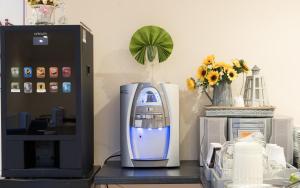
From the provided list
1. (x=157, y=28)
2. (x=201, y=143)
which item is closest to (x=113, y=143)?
(x=201, y=143)

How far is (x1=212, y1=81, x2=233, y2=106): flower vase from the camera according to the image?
248cm

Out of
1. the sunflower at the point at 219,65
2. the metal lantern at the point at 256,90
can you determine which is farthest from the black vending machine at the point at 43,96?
the metal lantern at the point at 256,90

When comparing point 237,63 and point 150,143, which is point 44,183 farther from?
point 237,63

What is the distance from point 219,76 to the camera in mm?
2443

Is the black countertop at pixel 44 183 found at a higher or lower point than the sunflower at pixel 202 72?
lower

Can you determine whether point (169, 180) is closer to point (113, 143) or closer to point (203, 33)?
point (113, 143)

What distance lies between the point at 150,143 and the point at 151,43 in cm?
68

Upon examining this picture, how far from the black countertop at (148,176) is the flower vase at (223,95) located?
1.47 feet

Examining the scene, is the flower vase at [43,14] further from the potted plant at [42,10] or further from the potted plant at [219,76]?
the potted plant at [219,76]

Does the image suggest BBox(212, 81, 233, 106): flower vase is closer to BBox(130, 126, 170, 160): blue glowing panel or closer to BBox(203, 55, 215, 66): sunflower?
BBox(203, 55, 215, 66): sunflower

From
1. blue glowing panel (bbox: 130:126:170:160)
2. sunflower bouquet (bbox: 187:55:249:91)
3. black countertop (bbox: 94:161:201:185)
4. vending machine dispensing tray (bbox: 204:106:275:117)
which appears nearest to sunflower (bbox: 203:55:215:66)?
sunflower bouquet (bbox: 187:55:249:91)

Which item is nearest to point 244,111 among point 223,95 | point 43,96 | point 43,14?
point 223,95

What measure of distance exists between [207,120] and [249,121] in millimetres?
254

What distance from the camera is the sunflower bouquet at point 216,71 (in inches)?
95.7
